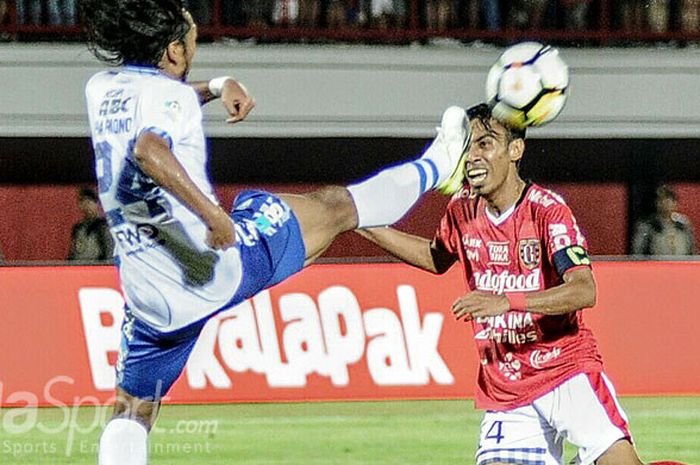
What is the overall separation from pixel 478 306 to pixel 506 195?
813 mm

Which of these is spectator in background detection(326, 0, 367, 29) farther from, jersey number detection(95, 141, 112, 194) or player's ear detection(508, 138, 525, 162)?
jersey number detection(95, 141, 112, 194)

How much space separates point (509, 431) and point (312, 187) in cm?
1137

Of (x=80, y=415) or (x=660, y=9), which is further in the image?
(x=660, y=9)

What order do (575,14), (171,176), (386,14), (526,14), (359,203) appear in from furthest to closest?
1. (575,14)
2. (526,14)
3. (386,14)
4. (359,203)
5. (171,176)

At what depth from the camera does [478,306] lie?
18.7 ft

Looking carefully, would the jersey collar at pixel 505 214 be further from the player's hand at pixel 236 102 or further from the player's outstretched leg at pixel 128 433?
the player's outstretched leg at pixel 128 433

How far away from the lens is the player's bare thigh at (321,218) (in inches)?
238

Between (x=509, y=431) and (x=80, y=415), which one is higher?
(x=509, y=431)

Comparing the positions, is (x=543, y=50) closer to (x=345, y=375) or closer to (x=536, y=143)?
(x=345, y=375)

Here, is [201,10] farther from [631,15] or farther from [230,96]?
[230,96]

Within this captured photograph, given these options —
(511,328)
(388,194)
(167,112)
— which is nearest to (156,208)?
(167,112)

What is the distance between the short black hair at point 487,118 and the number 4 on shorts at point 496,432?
3.76ft

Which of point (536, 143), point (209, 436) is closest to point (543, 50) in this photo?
point (209, 436)

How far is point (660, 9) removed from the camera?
16344mm
